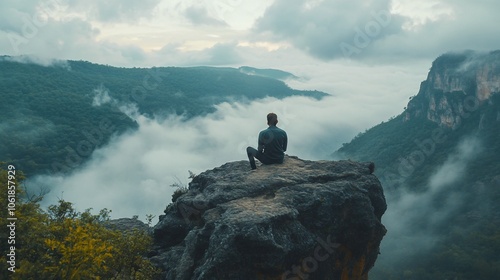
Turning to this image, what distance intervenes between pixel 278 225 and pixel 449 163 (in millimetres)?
125878

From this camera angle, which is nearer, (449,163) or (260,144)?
(260,144)

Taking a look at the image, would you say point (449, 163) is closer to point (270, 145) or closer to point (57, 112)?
point (270, 145)

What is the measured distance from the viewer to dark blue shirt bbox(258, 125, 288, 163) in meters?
15.1

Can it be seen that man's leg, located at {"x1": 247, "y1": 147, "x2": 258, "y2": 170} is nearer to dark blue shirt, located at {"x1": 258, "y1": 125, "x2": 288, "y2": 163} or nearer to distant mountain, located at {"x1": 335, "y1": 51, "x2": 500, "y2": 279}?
dark blue shirt, located at {"x1": 258, "y1": 125, "x2": 288, "y2": 163}

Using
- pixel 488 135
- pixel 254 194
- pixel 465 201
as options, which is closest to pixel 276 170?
pixel 254 194

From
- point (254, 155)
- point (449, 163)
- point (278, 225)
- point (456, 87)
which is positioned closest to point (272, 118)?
point (254, 155)

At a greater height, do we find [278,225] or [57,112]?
[57,112]

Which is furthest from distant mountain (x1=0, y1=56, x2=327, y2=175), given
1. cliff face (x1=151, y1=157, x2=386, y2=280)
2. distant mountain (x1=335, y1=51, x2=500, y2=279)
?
cliff face (x1=151, y1=157, x2=386, y2=280)

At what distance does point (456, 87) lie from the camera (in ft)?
470

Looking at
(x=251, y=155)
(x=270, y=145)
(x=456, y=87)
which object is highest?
(x=456, y=87)

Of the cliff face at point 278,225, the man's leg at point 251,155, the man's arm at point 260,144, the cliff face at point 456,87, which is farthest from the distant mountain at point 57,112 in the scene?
the cliff face at point 456,87

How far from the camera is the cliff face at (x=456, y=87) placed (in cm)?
13225

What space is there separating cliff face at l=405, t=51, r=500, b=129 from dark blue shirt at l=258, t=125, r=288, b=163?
457 feet

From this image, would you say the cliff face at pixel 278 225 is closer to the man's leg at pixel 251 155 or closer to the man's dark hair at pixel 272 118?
the man's leg at pixel 251 155
